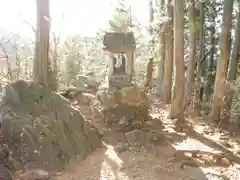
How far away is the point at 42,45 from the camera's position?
9641mm

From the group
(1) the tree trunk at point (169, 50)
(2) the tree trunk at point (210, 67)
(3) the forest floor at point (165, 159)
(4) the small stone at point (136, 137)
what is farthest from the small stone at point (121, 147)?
(2) the tree trunk at point (210, 67)

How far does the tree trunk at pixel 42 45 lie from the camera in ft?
31.1

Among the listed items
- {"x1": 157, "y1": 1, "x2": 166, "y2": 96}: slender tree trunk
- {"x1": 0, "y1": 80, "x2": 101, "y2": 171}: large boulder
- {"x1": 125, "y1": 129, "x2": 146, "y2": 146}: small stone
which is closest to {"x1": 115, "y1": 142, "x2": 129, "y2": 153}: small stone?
{"x1": 125, "y1": 129, "x2": 146, "y2": 146}: small stone

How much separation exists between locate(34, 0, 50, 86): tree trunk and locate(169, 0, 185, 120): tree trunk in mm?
4152

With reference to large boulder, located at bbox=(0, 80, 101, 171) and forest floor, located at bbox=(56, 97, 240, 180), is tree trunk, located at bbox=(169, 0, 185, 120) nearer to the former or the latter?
forest floor, located at bbox=(56, 97, 240, 180)

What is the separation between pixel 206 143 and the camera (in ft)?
30.3

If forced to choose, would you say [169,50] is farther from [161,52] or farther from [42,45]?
[42,45]

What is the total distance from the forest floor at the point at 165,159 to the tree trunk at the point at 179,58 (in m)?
1.27

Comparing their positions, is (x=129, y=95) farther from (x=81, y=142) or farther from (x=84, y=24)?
(x=84, y=24)

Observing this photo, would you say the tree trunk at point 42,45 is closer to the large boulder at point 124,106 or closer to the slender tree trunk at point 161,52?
the large boulder at point 124,106

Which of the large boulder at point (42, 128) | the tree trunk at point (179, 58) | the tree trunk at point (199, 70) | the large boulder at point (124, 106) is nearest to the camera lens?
the large boulder at point (42, 128)

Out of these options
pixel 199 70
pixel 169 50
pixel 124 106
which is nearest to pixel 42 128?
pixel 124 106

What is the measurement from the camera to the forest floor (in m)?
6.83

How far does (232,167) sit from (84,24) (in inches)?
1207
